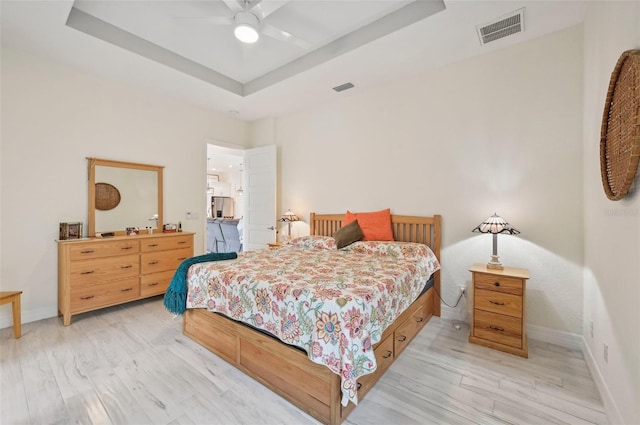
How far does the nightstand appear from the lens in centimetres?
223

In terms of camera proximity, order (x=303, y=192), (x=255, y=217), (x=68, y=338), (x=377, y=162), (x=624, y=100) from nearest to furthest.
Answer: (x=624, y=100)
(x=68, y=338)
(x=377, y=162)
(x=303, y=192)
(x=255, y=217)

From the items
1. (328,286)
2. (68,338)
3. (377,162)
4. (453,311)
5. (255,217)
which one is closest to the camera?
(328,286)

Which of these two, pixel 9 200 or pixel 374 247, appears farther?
pixel 374 247

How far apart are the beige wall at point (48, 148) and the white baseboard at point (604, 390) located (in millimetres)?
4869

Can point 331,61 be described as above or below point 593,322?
above

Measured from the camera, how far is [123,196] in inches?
142

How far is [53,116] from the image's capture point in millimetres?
3057

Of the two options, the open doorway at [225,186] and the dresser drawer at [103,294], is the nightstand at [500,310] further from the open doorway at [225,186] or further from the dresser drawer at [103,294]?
the open doorway at [225,186]

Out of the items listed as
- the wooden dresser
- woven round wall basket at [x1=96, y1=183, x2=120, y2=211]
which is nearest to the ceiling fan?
woven round wall basket at [x1=96, y1=183, x2=120, y2=211]

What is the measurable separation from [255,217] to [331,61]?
300 cm

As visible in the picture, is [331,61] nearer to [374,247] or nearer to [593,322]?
[374,247]

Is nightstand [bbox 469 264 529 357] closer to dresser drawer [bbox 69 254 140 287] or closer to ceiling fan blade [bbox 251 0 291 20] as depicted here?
ceiling fan blade [bbox 251 0 291 20]

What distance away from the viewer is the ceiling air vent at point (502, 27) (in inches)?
90.9

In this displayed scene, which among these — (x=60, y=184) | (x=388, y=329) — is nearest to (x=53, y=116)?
(x=60, y=184)
